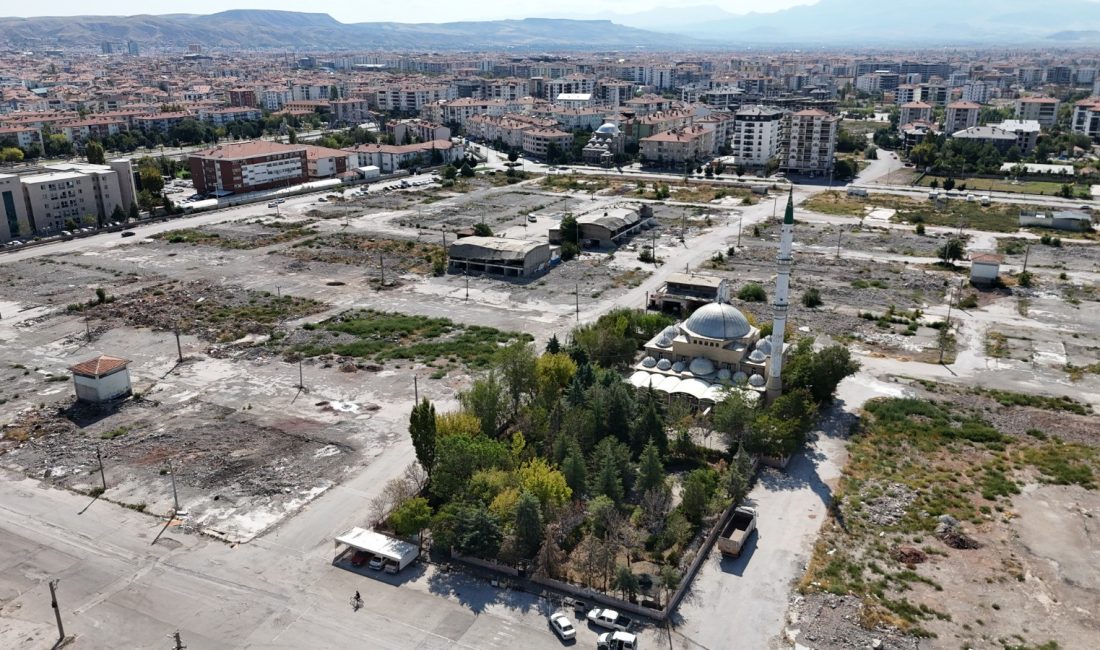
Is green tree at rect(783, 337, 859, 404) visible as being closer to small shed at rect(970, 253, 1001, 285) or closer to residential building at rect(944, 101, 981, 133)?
small shed at rect(970, 253, 1001, 285)

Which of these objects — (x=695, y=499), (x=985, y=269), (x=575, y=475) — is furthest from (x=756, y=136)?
(x=575, y=475)

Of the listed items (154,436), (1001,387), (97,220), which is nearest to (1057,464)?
(1001,387)

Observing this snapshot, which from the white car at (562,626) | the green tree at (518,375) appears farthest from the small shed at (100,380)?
the white car at (562,626)

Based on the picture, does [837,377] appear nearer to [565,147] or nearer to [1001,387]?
[1001,387]

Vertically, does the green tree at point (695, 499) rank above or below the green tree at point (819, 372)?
below

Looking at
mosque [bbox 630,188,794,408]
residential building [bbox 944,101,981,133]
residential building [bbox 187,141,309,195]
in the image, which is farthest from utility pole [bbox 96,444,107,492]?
residential building [bbox 944,101,981,133]

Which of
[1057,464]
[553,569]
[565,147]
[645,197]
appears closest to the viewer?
[553,569]

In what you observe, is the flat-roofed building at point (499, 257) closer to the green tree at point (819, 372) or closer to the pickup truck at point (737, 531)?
the green tree at point (819, 372)
